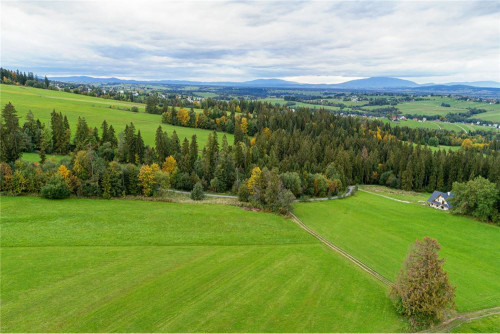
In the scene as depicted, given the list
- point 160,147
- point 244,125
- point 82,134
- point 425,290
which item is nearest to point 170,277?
point 425,290

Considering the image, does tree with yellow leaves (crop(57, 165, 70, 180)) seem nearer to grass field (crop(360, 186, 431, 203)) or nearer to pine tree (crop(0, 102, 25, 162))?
pine tree (crop(0, 102, 25, 162))

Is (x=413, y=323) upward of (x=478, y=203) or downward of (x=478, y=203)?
downward

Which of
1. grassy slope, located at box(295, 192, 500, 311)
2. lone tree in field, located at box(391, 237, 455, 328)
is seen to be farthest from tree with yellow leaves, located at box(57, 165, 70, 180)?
lone tree in field, located at box(391, 237, 455, 328)

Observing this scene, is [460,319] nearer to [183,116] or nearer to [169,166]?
[169,166]

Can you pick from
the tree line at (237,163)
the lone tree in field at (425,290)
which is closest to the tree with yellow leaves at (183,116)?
the tree line at (237,163)

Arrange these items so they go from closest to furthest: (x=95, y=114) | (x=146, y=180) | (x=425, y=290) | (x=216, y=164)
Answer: (x=425, y=290)
(x=146, y=180)
(x=216, y=164)
(x=95, y=114)

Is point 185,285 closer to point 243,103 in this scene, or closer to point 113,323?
point 113,323

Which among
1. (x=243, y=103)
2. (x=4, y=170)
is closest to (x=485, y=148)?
(x=243, y=103)
